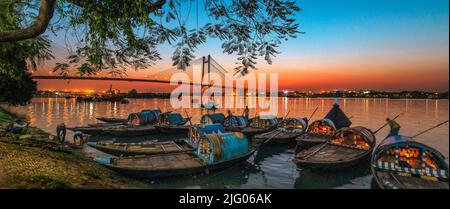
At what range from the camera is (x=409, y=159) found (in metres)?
10.7

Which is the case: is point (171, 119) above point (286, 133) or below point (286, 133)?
above

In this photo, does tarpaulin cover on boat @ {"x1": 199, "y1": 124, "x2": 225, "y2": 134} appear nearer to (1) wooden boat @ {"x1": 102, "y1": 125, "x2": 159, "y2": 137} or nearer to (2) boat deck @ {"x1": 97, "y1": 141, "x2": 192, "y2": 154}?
(2) boat deck @ {"x1": 97, "y1": 141, "x2": 192, "y2": 154}

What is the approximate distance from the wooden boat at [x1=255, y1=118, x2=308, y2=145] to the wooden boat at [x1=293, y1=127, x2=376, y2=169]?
478cm

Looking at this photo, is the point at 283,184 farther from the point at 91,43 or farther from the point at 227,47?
the point at 91,43

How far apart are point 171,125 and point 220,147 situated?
626 inches

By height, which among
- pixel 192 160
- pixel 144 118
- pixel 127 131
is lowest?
pixel 127 131

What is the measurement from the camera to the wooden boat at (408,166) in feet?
30.7

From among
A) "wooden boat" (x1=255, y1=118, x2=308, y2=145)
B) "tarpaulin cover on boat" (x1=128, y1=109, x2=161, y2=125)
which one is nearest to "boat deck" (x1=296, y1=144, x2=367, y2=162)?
"wooden boat" (x1=255, y1=118, x2=308, y2=145)

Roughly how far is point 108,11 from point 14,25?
511cm

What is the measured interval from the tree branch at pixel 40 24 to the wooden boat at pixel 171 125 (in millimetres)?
20324

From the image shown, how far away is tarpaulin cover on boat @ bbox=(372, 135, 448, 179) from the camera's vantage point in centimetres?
964

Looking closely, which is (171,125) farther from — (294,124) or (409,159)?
(409,159)

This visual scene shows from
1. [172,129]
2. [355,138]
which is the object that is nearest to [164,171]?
[355,138]
